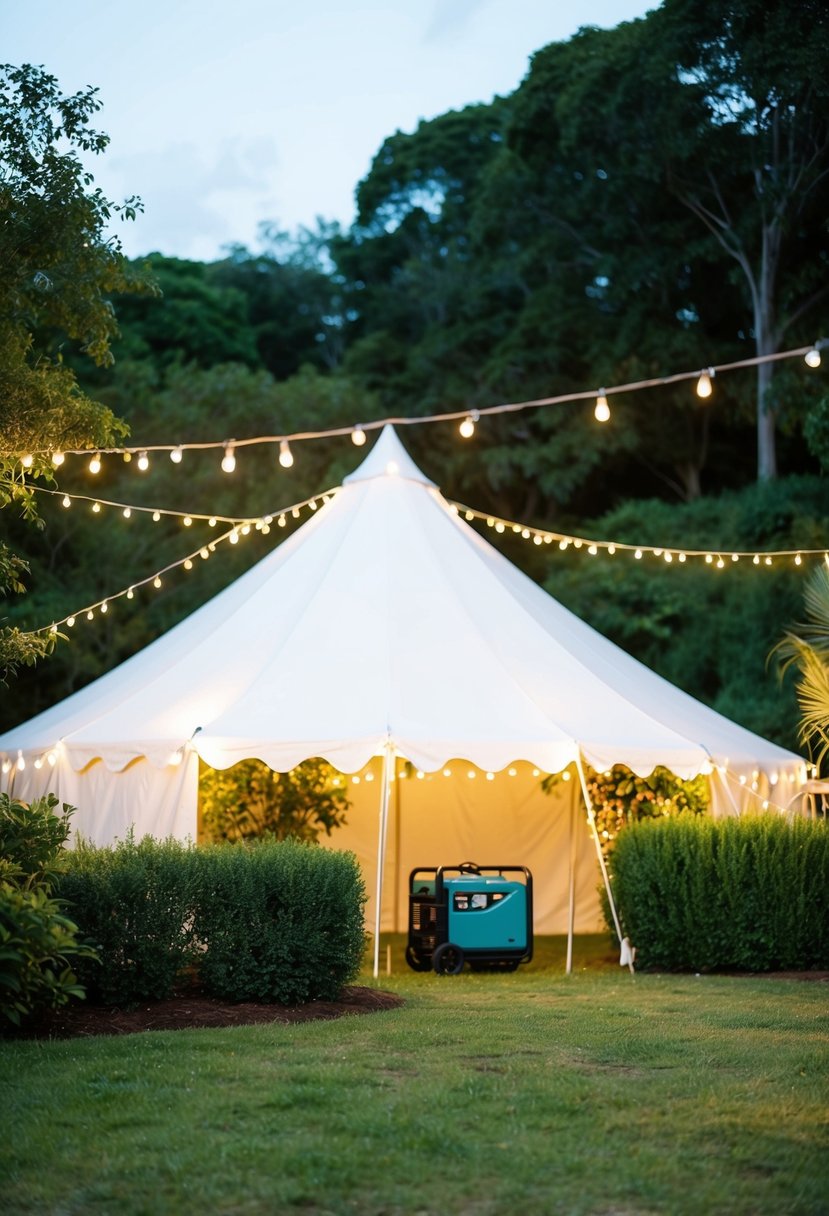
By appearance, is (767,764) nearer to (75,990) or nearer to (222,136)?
(75,990)

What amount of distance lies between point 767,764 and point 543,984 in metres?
2.98

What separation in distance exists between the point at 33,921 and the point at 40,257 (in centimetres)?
378

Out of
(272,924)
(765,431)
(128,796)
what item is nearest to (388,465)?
(128,796)

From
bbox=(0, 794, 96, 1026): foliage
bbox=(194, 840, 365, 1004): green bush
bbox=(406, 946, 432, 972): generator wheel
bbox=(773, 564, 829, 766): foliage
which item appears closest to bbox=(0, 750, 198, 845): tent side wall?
bbox=(406, 946, 432, 972): generator wheel

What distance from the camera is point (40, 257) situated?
7609 mm

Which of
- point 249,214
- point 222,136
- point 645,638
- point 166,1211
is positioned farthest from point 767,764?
point 249,214

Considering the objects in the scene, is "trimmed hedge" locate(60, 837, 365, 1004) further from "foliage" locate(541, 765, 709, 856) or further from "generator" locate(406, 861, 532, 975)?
"foliage" locate(541, 765, 709, 856)

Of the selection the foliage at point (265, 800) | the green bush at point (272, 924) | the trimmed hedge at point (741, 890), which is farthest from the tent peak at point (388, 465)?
the green bush at point (272, 924)

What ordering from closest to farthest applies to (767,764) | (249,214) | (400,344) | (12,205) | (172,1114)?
(172,1114)
(12,205)
(767,764)
(400,344)
(249,214)

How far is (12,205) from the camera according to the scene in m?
7.49

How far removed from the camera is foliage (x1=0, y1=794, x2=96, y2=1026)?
5.83 meters

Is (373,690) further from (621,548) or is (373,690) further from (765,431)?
(765,431)

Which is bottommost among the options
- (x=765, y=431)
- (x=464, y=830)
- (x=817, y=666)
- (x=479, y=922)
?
(x=479, y=922)

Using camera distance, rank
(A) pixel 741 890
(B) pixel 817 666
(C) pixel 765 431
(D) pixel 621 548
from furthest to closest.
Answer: (C) pixel 765 431
(D) pixel 621 548
(B) pixel 817 666
(A) pixel 741 890
